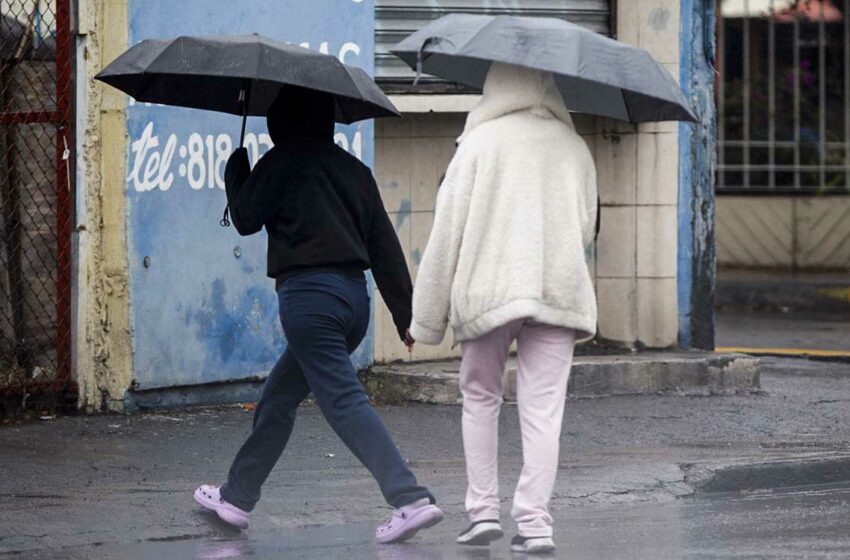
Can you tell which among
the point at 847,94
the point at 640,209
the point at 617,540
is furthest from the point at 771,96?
the point at 617,540

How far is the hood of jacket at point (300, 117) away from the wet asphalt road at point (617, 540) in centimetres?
145

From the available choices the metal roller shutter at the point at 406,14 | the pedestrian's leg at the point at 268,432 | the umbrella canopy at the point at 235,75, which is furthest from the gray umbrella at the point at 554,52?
the metal roller shutter at the point at 406,14

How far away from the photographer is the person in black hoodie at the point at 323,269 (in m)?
5.95

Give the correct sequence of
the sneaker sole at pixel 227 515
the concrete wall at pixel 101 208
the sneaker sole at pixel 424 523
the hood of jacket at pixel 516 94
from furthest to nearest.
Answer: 1. the concrete wall at pixel 101 208
2. the sneaker sole at pixel 227 515
3. the sneaker sole at pixel 424 523
4. the hood of jacket at pixel 516 94

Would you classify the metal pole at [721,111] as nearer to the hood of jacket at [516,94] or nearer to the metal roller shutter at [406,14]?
the metal roller shutter at [406,14]

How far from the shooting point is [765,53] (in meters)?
18.9

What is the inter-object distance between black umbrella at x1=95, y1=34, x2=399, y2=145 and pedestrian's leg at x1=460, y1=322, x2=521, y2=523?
1.06 meters

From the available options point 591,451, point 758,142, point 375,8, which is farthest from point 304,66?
point 758,142

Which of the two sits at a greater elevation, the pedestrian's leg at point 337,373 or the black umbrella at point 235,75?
the black umbrella at point 235,75

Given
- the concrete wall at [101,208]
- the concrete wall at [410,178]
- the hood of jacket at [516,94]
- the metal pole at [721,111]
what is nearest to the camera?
the hood of jacket at [516,94]

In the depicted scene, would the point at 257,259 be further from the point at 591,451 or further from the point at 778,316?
the point at 778,316

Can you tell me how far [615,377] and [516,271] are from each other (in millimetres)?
4159

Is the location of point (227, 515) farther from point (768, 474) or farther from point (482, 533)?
point (768, 474)

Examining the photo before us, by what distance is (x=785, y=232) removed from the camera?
61.0 ft
